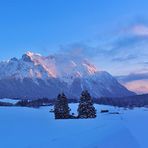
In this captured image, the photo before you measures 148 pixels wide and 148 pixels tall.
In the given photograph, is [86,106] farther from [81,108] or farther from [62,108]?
[62,108]

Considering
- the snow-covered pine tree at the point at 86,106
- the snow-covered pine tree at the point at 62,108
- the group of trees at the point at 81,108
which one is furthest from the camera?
the snow-covered pine tree at the point at 62,108

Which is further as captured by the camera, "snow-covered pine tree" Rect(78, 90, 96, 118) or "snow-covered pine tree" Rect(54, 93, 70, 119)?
"snow-covered pine tree" Rect(54, 93, 70, 119)

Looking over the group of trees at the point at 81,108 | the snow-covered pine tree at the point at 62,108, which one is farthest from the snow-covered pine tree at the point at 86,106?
the snow-covered pine tree at the point at 62,108

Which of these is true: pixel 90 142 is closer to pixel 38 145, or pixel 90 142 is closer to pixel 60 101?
pixel 38 145

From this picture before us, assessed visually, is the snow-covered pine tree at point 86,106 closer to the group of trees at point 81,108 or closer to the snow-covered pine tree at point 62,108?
the group of trees at point 81,108

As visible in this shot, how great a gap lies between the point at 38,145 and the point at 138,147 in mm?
7056

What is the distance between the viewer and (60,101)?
74875 millimetres

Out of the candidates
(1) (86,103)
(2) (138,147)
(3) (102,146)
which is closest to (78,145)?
(3) (102,146)

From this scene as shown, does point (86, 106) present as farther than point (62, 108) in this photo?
No

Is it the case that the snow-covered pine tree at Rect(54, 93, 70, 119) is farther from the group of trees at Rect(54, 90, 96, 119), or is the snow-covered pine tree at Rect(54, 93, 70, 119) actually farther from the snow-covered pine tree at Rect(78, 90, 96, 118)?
the snow-covered pine tree at Rect(78, 90, 96, 118)

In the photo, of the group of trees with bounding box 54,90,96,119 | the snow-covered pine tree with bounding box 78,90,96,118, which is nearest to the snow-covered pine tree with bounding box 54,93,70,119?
the group of trees with bounding box 54,90,96,119

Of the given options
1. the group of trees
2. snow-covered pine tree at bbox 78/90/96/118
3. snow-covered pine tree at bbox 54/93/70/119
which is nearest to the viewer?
snow-covered pine tree at bbox 78/90/96/118

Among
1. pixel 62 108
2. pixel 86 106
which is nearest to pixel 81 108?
pixel 86 106

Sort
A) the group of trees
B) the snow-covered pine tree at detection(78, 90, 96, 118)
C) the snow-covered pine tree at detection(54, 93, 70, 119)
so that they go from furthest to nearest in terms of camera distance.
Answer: the snow-covered pine tree at detection(54, 93, 70, 119) < the group of trees < the snow-covered pine tree at detection(78, 90, 96, 118)
